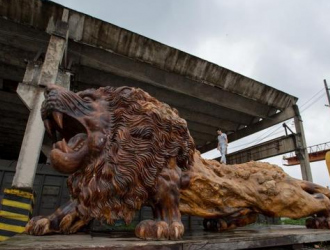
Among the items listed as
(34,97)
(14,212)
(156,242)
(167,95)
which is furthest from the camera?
(167,95)

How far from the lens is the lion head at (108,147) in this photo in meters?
1.63

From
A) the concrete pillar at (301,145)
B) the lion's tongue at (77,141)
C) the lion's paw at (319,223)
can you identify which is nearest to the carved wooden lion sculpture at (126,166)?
the lion's tongue at (77,141)

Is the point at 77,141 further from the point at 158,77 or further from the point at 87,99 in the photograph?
the point at 158,77

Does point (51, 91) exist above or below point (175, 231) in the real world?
above

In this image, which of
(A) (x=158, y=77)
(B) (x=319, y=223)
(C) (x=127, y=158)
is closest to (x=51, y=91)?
(C) (x=127, y=158)

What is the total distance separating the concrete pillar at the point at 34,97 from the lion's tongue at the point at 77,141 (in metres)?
2.82

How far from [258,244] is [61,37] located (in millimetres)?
4789

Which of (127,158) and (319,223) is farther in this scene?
(319,223)

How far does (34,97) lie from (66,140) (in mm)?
3207

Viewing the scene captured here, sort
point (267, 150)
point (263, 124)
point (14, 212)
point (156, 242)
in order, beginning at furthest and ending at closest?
point (267, 150) < point (263, 124) < point (14, 212) < point (156, 242)

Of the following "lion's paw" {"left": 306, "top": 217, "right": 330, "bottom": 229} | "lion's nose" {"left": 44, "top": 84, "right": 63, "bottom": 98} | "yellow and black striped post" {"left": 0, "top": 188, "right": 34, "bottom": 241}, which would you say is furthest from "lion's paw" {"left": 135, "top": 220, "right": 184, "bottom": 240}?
"yellow and black striped post" {"left": 0, "top": 188, "right": 34, "bottom": 241}

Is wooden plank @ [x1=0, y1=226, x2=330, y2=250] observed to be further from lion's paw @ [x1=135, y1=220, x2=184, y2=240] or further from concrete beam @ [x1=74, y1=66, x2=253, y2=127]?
concrete beam @ [x1=74, y1=66, x2=253, y2=127]

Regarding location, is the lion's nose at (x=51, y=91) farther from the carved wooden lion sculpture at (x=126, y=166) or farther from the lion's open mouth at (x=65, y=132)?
the lion's open mouth at (x=65, y=132)

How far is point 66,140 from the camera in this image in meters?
1.80
